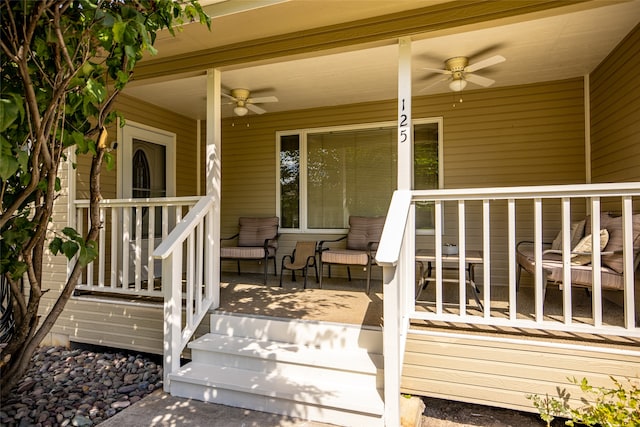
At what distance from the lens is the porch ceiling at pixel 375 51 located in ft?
9.64

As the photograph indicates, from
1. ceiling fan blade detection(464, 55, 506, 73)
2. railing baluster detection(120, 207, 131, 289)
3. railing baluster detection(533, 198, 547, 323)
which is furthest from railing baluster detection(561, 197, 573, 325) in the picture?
railing baluster detection(120, 207, 131, 289)

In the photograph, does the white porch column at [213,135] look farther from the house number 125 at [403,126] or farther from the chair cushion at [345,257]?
the house number 125 at [403,126]

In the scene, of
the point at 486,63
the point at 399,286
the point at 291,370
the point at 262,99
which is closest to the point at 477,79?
the point at 486,63

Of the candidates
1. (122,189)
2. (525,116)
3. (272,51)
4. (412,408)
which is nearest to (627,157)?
(525,116)

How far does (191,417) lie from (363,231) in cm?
318

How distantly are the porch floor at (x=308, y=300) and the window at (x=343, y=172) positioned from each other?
1101 mm

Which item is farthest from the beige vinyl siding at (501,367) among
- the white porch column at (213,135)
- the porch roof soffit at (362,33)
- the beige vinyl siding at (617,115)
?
the porch roof soffit at (362,33)

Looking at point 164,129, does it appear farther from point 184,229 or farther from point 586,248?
point 586,248

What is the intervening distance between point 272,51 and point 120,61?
163 centimetres

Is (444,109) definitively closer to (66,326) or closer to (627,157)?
(627,157)

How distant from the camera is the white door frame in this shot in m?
4.87

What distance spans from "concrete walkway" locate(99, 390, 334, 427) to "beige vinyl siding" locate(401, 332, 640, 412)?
0.81 meters

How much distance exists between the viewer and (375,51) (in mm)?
3619

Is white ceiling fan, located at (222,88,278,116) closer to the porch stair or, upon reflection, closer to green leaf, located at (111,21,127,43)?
the porch stair
